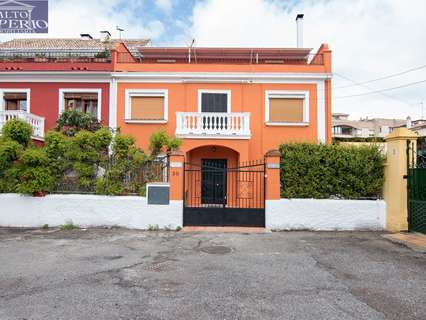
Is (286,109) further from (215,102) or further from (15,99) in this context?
(15,99)

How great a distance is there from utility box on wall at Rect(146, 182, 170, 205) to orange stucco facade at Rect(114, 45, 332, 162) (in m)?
5.42

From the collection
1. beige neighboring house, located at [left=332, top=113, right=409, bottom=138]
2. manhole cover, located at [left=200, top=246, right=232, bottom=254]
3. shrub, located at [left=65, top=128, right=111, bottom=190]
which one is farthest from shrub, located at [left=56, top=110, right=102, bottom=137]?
beige neighboring house, located at [left=332, top=113, right=409, bottom=138]

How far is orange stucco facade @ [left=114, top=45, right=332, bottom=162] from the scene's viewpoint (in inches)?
573

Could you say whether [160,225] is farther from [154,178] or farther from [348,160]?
[348,160]

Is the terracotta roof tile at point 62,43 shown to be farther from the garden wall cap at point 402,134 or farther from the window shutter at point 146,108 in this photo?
the garden wall cap at point 402,134

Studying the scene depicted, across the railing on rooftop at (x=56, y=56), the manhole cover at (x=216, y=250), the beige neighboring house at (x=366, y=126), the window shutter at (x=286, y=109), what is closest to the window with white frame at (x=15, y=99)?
the railing on rooftop at (x=56, y=56)

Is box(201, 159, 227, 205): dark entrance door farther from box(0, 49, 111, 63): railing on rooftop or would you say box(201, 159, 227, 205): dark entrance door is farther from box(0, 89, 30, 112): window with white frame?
box(0, 89, 30, 112): window with white frame

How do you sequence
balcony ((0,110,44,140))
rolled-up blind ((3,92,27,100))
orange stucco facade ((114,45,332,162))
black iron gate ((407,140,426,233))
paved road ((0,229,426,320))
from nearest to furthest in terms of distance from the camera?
paved road ((0,229,426,320)), black iron gate ((407,140,426,233)), balcony ((0,110,44,140)), orange stucco facade ((114,45,332,162)), rolled-up blind ((3,92,27,100))

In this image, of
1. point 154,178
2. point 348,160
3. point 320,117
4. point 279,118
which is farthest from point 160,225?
point 320,117

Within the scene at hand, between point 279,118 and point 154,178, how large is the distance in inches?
297

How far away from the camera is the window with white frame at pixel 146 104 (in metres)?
14.9

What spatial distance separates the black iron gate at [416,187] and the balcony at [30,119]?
46.5 feet

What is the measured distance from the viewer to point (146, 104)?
1500cm

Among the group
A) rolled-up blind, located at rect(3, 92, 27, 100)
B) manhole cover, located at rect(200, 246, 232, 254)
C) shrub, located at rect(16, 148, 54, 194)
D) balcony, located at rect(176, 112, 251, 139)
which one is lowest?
manhole cover, located at rect(200, 246, 232, 254)
